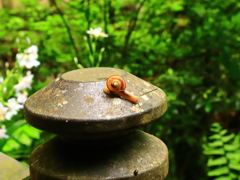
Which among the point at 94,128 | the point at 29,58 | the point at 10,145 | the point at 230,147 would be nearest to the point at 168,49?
the point at 230,147

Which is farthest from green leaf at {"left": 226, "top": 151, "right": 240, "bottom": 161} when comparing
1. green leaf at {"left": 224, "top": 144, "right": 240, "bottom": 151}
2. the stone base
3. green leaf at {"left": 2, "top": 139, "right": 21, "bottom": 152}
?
green leaf at {"left": 2, "top": 139, "right": 21, "bottom": 152}

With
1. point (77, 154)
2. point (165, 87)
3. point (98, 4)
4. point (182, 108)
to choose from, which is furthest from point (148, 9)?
point (77, 154)

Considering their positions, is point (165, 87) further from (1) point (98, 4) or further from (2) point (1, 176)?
(2) point (1, 176)

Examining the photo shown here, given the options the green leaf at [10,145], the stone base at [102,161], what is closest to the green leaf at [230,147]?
the stone base at [102,161]

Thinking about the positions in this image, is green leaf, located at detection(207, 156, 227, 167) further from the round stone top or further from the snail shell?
the snail shell

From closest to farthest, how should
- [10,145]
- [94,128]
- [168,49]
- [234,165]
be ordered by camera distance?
1. [94,128]
2. [10,145]
3. [234,165]
4. [168,49]

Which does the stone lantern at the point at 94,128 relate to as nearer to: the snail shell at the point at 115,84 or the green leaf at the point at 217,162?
the snail shell at the point at 115,84

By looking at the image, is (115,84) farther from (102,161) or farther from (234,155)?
(234,155)
